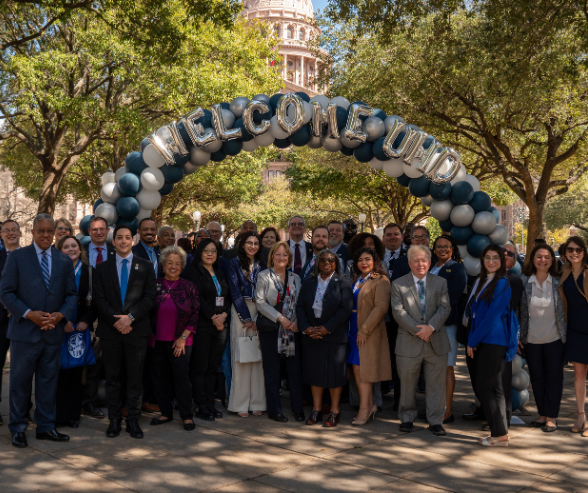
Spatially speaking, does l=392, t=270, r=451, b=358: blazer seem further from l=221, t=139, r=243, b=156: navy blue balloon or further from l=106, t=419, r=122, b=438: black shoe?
l=221, t=139, r=243, b=156: navy blue balloon

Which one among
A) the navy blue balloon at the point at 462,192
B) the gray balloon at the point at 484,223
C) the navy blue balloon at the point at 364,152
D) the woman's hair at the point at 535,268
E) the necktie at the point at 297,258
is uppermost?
the navy blue balloon at the point at 364,152

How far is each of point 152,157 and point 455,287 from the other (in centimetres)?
431

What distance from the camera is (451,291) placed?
661 cm

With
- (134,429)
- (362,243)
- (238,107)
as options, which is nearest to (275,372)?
(134,429)

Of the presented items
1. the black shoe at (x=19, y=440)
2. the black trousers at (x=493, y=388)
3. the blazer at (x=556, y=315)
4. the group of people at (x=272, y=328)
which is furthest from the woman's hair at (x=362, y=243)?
the black shoe at (x=19, y=440)

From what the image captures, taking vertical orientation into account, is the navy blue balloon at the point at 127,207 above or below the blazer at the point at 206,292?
above

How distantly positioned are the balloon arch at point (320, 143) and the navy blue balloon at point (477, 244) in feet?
0.04

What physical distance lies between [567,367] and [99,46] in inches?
522

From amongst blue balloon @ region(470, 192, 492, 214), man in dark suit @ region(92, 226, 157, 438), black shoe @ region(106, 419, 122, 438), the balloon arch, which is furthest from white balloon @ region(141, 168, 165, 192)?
blue balloon @ region(470, 192, 492, 214)

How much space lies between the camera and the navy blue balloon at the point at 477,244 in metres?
7.65

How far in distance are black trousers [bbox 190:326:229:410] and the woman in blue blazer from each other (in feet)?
8.44

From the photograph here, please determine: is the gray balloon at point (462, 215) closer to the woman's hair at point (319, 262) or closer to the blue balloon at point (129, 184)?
the woman's hair at point (319, 262)

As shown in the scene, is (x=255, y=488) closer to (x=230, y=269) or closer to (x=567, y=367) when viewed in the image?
(x=230, y=269)

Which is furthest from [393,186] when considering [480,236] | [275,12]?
[275,12]
